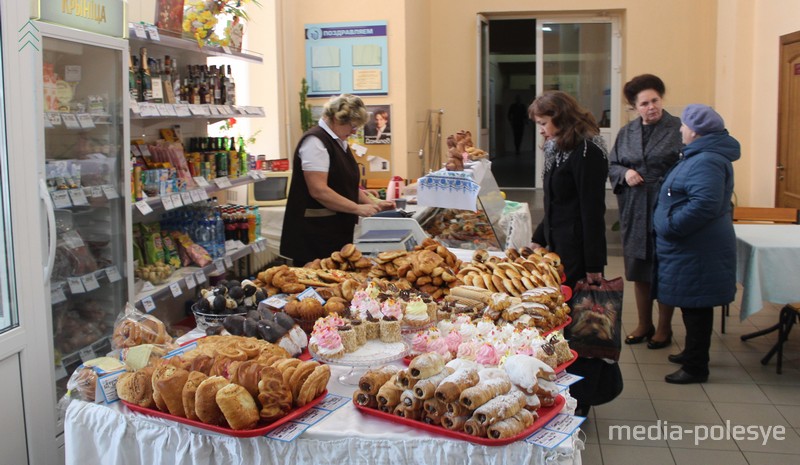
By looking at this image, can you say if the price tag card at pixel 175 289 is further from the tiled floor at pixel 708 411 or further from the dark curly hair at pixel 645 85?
the dark curly hair at pixel 645 85

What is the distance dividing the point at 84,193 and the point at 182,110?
105 centimetres

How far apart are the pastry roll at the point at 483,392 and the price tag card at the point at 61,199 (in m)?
2.22

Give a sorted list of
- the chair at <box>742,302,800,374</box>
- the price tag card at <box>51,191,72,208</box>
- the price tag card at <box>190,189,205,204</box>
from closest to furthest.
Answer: the price tag card at <box>51,191,72,208</box>
the price tag card at <box>190,189,205,204</box>
the chair at <box>742,302,800,374</box>

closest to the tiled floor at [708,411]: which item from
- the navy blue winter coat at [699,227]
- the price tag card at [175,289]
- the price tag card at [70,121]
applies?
the navy blue winter coat at [699,227]

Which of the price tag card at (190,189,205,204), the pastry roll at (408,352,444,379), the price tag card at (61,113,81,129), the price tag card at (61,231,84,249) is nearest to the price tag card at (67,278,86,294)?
the price tag card at (61,231,84,249)

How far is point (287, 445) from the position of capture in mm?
1916

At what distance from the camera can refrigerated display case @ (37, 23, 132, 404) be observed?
3312 millimetres

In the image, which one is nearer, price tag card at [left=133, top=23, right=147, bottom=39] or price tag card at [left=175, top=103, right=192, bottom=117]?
price tag card at [left=133, top=23, right=147, bottom=39]

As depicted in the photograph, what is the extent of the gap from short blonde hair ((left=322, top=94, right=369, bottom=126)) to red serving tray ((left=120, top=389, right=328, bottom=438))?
2458 millimetres

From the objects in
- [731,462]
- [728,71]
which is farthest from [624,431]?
[728,71]

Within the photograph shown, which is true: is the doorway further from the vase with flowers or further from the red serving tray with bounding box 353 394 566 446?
the red serving tray with bounding box 353 394 566 446

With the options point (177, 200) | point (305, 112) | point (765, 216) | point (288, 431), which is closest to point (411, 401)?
point (288, 431)

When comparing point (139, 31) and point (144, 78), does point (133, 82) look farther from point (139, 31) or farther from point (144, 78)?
point (139, 31)

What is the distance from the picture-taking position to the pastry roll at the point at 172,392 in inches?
77.4
